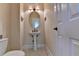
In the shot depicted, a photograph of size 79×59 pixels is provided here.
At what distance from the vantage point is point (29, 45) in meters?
1.44

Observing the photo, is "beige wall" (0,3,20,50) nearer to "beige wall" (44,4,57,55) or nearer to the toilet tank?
the toilet tank

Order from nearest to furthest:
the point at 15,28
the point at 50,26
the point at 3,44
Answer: the point at 3,44, the point at 15,28, the point at 50,26

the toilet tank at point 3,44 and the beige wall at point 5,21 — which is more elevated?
the beige wall at point 5,21

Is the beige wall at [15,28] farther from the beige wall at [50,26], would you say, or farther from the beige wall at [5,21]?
the beige wall at [50,26]

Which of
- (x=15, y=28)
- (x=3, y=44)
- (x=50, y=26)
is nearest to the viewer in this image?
(x=3, y=44)

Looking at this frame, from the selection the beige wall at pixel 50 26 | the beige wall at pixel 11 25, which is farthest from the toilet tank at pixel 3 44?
the beige wall at pixel 50 26

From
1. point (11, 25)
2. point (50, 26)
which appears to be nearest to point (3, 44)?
point (11, 25)

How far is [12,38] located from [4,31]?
0.39 feet

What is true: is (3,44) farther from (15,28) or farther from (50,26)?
(50,26)

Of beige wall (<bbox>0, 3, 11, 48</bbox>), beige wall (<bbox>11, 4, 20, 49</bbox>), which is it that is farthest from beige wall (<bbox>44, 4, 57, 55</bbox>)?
beige wall (<bbox>0, 3, 11, 48</bbox>)

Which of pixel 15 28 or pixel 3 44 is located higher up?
pixel 15 28

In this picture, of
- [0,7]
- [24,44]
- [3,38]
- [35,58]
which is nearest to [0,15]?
[0,7]

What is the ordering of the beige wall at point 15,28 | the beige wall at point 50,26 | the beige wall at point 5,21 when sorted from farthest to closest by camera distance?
the beige wall at point 50,26 < the beige wall at point 15,28 < the beige wall at point 5,21

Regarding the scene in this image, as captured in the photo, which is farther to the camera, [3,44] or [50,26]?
[50,26]
